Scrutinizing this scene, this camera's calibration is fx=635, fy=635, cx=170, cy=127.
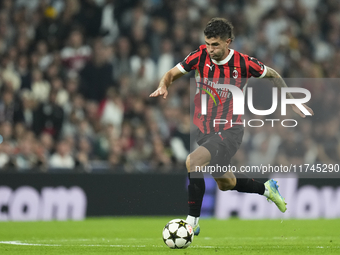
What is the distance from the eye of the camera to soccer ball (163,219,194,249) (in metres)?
5.91

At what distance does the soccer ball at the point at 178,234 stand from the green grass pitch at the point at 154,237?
0.27 ft

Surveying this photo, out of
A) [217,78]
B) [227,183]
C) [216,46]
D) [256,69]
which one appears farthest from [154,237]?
[216,46]

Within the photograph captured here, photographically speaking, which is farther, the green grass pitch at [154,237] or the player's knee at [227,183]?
the player's knee at [227,183]

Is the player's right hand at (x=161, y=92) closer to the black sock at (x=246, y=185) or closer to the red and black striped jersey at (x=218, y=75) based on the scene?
the red and black striped jersey at (x=218, y=75)

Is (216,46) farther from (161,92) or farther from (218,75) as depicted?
(161,92)

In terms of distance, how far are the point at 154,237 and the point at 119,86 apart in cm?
484

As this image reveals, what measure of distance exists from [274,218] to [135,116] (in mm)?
3113

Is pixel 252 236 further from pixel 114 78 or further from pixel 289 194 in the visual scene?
pixel 114 78

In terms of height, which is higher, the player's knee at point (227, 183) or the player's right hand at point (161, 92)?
the player's right hand at point (161, 92)

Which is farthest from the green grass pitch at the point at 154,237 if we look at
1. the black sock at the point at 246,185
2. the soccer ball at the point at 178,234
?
the black sock at the point at 246,185

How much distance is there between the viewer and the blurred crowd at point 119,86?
36.2 feet

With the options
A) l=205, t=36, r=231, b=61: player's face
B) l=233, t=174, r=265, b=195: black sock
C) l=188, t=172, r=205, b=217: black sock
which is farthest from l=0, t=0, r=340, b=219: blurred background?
l=205, t=36, r=231, b=61: player's face

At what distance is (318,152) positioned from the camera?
11.9 metres

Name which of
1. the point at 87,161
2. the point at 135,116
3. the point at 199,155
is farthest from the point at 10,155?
the point at 199,155
